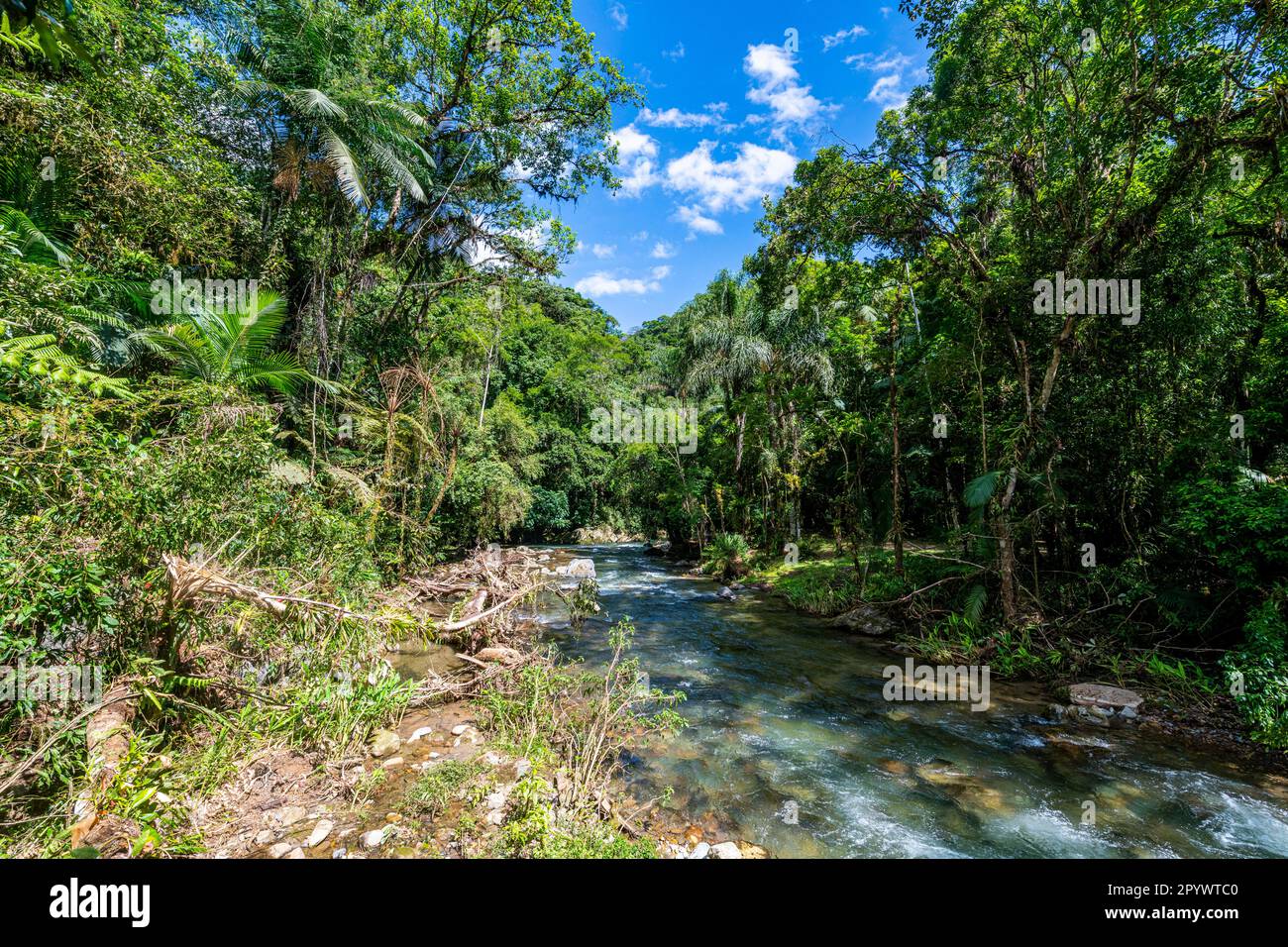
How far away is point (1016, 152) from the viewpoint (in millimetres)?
8570

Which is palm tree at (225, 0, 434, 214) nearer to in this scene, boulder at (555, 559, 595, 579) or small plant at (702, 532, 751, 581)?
boulder at (555, 559, 595, 579)

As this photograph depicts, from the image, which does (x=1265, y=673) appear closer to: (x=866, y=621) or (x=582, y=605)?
(x=866, y=621)

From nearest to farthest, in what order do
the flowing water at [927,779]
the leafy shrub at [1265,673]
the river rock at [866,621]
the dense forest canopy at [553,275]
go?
the flowing water at [927,779], the dense forest canopy at [553,275], the leafy shrub at [1265,673], the river rock at [866,621]

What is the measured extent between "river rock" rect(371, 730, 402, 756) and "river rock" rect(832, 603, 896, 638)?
9.56 metres

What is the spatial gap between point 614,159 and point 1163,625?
57.4 ft

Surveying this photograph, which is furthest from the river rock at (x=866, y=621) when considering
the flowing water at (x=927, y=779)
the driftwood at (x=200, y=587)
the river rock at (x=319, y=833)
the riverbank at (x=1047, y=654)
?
the driftwood at (x=200, y=587)

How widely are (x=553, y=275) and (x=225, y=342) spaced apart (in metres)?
9.44

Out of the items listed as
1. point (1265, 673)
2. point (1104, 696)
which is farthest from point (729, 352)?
point (1265, 673)

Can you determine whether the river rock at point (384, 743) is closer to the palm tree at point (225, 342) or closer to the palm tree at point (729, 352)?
the palm tree at point (225, 342)

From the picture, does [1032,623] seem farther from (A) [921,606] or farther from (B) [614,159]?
(B) [614,159]

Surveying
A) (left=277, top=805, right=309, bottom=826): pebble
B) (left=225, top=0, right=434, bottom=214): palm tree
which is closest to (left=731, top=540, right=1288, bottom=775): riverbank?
(left=277, top=805, right=309, bottom=826): pebble

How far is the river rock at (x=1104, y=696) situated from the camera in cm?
650

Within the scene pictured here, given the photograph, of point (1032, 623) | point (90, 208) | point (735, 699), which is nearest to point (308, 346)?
point (90, 208)

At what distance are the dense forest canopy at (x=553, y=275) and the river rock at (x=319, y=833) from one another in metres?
1.66
